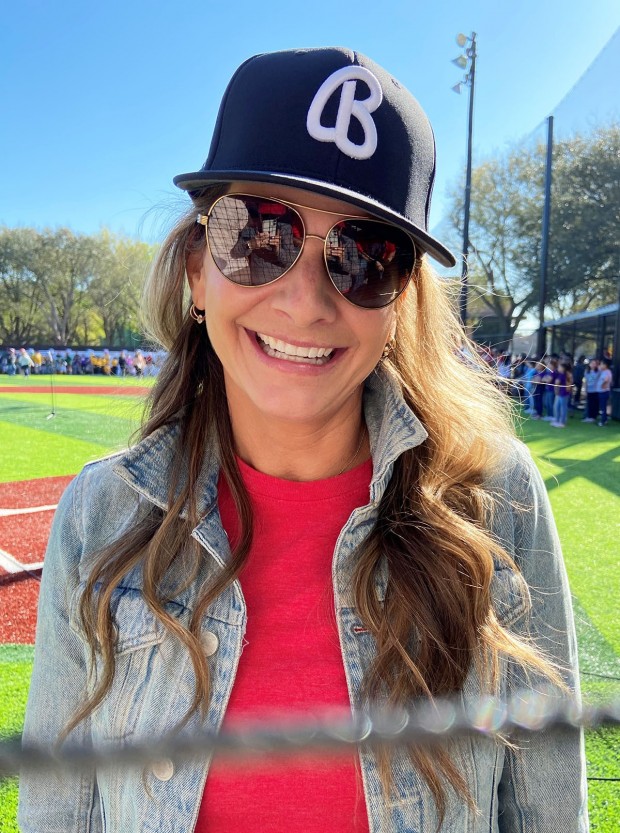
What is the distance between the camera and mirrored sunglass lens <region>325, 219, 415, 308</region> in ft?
4.28

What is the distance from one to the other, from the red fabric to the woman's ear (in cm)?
43

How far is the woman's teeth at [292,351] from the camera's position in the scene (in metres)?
1.34

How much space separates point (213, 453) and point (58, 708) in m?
0.64

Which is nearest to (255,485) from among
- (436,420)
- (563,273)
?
(436,420)

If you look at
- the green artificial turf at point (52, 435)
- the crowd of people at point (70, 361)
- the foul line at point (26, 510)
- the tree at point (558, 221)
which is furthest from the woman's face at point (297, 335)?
the crowd of people at point (70, 361)

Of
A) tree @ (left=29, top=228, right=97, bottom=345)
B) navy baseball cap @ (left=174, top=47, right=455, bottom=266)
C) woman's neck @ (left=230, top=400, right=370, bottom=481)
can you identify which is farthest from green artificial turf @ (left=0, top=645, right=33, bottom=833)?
tree @ (left=29, top=228, right=97, bottom=345)

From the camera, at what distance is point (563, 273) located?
95.2 feet

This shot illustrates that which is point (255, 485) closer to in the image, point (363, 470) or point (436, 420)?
point (363, 470)

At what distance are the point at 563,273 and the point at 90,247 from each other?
40.9 metres

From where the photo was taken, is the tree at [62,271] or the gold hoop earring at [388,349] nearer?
the gold hoop earring at [388,349]

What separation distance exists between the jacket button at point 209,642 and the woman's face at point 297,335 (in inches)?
18.7

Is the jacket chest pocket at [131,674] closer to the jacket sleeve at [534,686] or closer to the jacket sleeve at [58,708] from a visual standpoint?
the jacket sleeve at [58,708]

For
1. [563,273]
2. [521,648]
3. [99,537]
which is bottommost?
[521,648]

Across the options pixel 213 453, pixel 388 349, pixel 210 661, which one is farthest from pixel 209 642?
pixel 388 349
